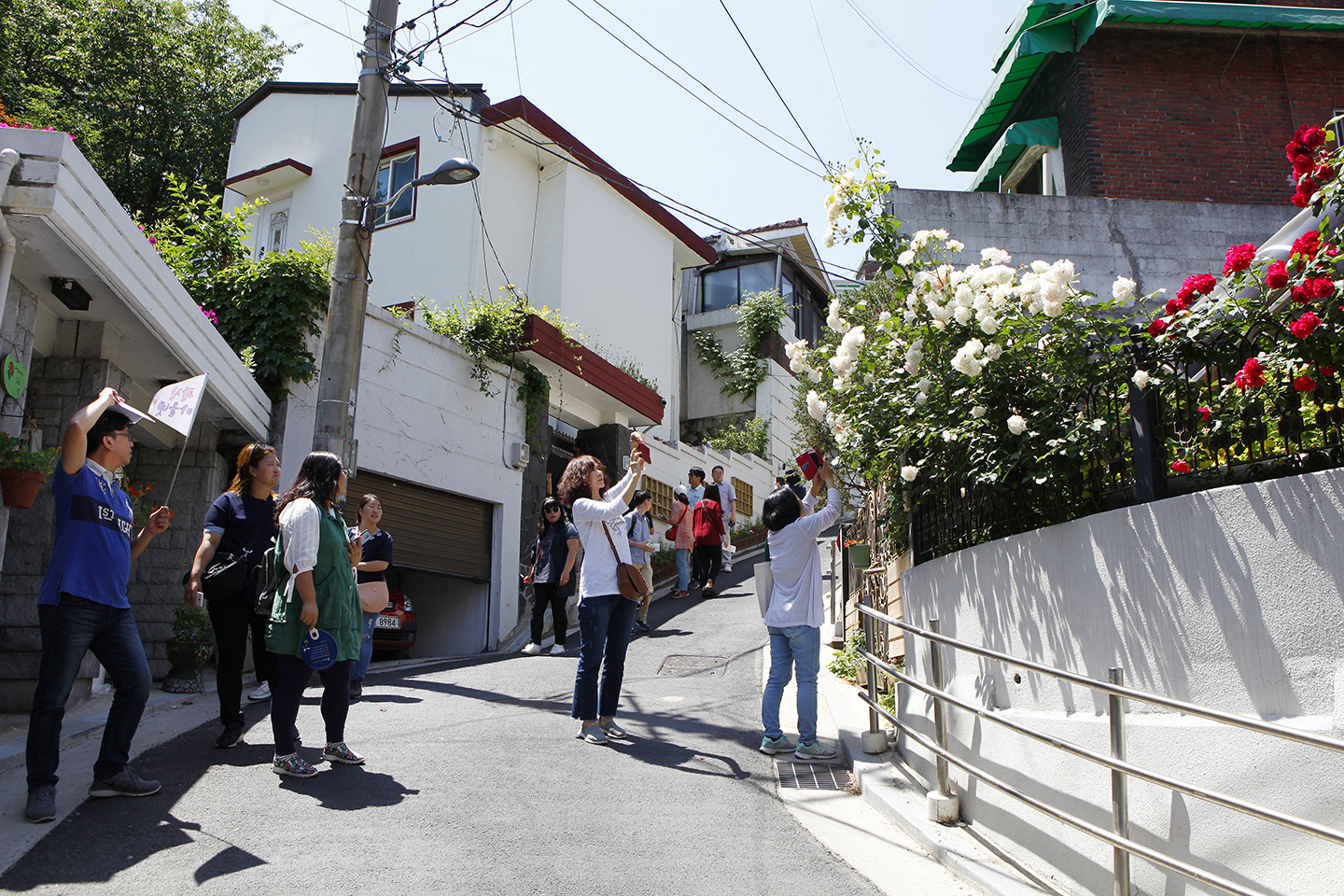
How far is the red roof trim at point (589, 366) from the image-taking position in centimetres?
1320

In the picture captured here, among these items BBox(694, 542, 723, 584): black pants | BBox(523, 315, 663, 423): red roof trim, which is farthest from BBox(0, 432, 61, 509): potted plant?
BBox(694, 542, 723, 584): black pants

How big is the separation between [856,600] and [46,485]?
7043 millimetres

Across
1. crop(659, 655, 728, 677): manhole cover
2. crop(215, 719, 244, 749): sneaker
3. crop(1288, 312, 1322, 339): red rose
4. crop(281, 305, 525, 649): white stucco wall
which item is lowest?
crop(215, 719, 244, 749): sneaker

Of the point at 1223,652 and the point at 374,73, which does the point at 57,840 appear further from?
the point at 374,73

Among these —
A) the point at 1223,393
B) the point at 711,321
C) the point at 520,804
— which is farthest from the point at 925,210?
the point at 711,321

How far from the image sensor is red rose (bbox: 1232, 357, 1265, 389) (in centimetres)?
351

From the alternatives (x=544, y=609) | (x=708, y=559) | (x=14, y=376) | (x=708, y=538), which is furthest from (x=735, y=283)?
(x=14, y=376)

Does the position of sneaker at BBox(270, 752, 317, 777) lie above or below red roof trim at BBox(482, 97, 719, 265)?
below

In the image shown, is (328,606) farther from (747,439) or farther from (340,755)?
(747,439)

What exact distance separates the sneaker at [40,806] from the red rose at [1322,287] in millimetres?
5373

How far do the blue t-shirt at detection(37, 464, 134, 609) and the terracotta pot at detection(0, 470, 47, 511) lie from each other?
3.97 feet

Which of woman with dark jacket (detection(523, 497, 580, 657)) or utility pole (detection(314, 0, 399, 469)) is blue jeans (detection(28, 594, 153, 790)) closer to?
utility pole (detection(314, 0, 399, 469))

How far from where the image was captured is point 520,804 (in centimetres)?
466

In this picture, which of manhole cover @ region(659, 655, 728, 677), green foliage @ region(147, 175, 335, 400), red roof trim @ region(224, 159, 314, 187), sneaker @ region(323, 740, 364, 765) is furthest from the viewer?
red roof trim @ region(224, 159, 314, 187)
